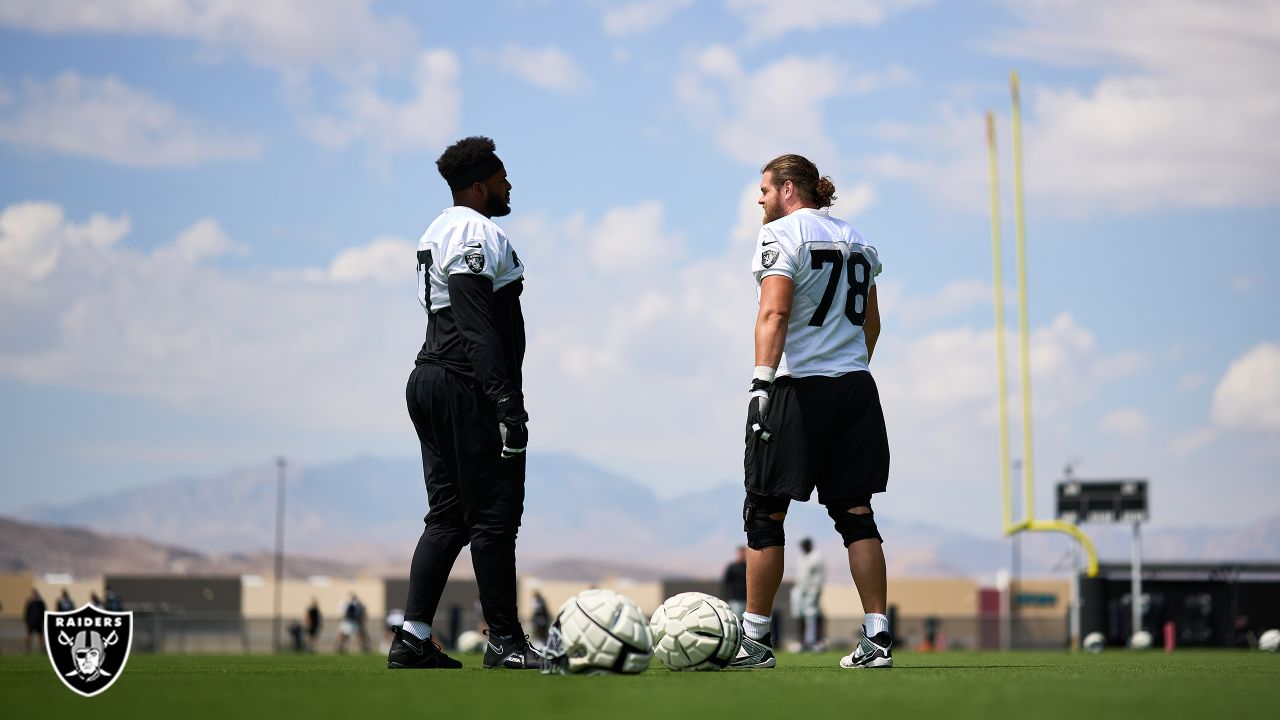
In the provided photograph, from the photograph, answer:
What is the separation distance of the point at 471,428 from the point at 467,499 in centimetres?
31

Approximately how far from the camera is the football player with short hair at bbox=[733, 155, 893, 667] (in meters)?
6.88

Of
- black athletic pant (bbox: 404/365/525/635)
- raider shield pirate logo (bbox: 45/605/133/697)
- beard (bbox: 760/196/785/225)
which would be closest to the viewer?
raider shield pirate logo (bbox: 45/605/133/697)

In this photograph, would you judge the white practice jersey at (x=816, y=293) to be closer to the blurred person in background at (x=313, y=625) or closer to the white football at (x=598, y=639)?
the white football at (x=598, y=639)

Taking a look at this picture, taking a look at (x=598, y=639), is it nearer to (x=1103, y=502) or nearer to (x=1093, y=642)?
(x=1093, y=642)

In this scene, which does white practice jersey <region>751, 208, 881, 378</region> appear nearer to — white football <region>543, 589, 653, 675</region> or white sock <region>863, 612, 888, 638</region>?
white sock <region>863, 612, 888, 638</region>

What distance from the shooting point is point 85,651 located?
4.54 m

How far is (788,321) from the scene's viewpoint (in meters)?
7.12

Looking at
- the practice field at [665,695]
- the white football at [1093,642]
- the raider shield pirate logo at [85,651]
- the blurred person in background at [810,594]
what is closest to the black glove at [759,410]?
the practice field at [665,695]

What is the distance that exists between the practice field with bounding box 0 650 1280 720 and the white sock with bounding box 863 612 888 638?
1.77 ft

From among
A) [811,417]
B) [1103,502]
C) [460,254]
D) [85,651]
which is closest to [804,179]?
[811,417]

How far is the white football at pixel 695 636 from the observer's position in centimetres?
649

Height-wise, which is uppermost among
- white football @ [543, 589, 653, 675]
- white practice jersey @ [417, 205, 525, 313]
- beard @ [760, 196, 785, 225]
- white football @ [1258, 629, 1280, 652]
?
beard @ [760, 196, 785, 225]

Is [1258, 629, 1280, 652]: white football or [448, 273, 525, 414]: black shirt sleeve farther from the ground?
[448, 273, 525, 414]: black shirt sleeve

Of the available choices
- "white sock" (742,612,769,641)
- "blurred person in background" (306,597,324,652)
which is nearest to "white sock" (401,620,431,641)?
"white sock" (742,612,769,641)
